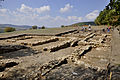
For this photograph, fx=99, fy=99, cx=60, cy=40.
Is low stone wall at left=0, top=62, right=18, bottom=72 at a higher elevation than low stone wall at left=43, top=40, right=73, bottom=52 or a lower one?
lower

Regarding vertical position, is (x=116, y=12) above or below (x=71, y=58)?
above

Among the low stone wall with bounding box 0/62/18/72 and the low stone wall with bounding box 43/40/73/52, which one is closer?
the low stone wall with bounding box 0/62/18/72

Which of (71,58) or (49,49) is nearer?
(71,58)

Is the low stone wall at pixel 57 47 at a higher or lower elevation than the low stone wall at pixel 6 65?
higher

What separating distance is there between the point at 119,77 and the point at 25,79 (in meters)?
2.71

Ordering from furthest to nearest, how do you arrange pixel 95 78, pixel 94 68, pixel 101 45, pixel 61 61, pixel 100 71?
pixel 101 45, pixel 61 61, pixel 94 68, pixel 100 71, pixel 95 78

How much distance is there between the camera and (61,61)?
4.52m

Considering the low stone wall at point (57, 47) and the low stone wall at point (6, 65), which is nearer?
the low stone wall at point (6, 65)

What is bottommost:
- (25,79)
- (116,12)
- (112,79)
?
(25,79)

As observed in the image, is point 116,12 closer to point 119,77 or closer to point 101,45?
point 119,77

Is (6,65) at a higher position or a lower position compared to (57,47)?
lower

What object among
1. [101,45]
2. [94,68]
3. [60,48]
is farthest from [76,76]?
[101,45]

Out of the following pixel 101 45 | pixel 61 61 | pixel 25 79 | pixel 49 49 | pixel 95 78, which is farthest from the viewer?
pixel 101 45

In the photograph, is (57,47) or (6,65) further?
(57,47)
